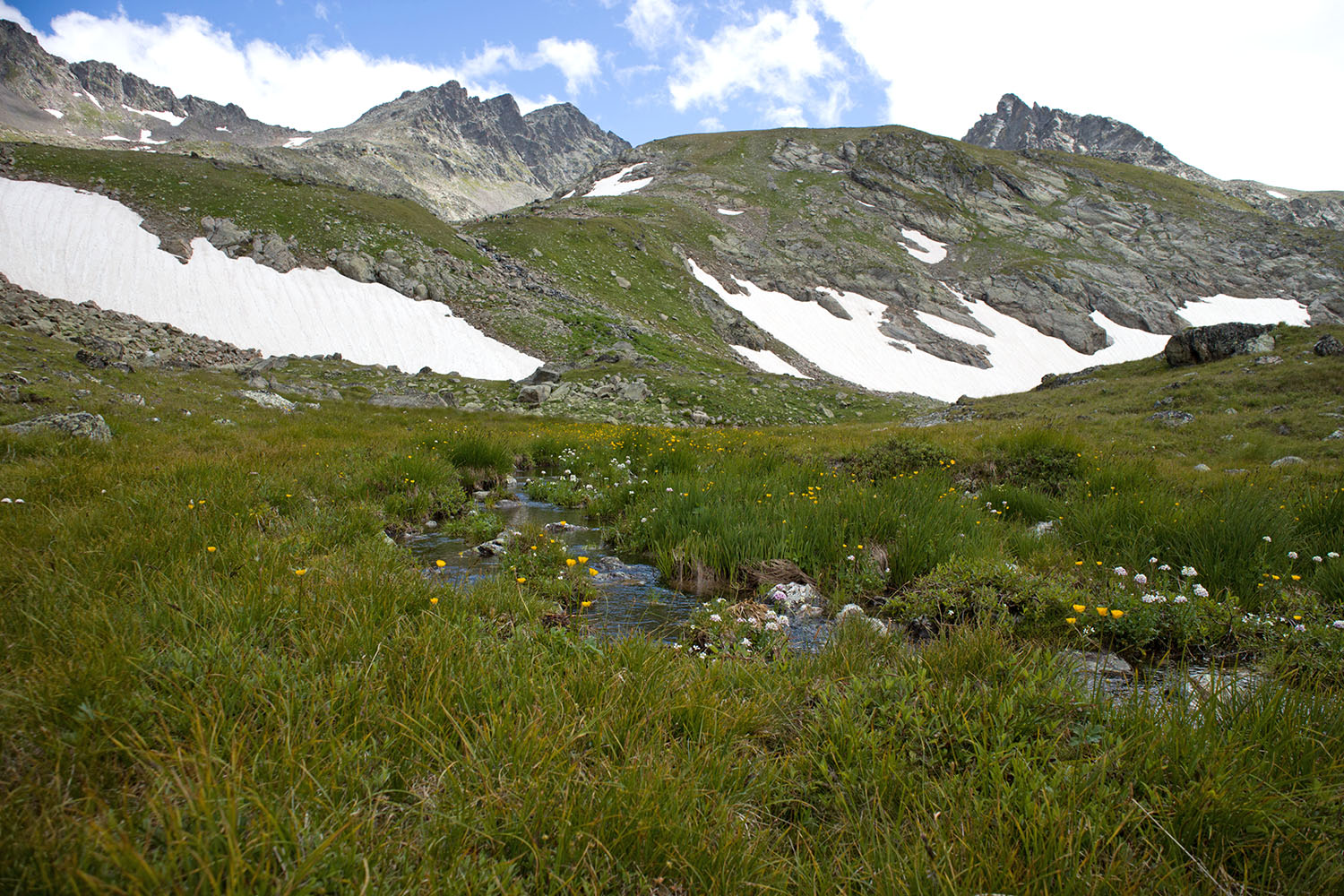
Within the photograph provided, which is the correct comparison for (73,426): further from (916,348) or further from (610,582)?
(916,348)

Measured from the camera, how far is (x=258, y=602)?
2908mm

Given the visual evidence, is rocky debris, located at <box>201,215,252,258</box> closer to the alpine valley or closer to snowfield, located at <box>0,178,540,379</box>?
snowfield, located at <box>0,178,540,379</box>

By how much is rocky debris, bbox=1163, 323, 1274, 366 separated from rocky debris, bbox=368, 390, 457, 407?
29.1 metres

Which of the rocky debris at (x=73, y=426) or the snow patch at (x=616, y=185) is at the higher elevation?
the snow patch at (x=616, y=185)

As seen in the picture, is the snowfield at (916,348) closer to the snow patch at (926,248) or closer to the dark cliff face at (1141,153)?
the snow patch at (926,248)

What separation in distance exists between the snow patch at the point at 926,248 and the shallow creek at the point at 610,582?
3132 inches

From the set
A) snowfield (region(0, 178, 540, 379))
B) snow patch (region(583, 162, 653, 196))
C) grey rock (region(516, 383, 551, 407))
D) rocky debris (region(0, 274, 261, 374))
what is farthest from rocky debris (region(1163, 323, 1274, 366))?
snow patch (region(583, 162, 653, 196))

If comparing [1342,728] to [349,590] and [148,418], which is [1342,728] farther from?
[148,418]

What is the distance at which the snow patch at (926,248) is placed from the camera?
74250mm

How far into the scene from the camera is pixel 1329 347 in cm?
1811

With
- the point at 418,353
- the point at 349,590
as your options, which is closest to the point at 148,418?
the point at 349,590

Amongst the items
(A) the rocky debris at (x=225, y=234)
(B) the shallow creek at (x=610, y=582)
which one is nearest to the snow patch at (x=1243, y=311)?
(B) the shallow creek at (x=610, y=582)

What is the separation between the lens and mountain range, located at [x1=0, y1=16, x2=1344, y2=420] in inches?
1367

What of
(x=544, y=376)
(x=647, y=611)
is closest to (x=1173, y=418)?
(x=647, y=611)
